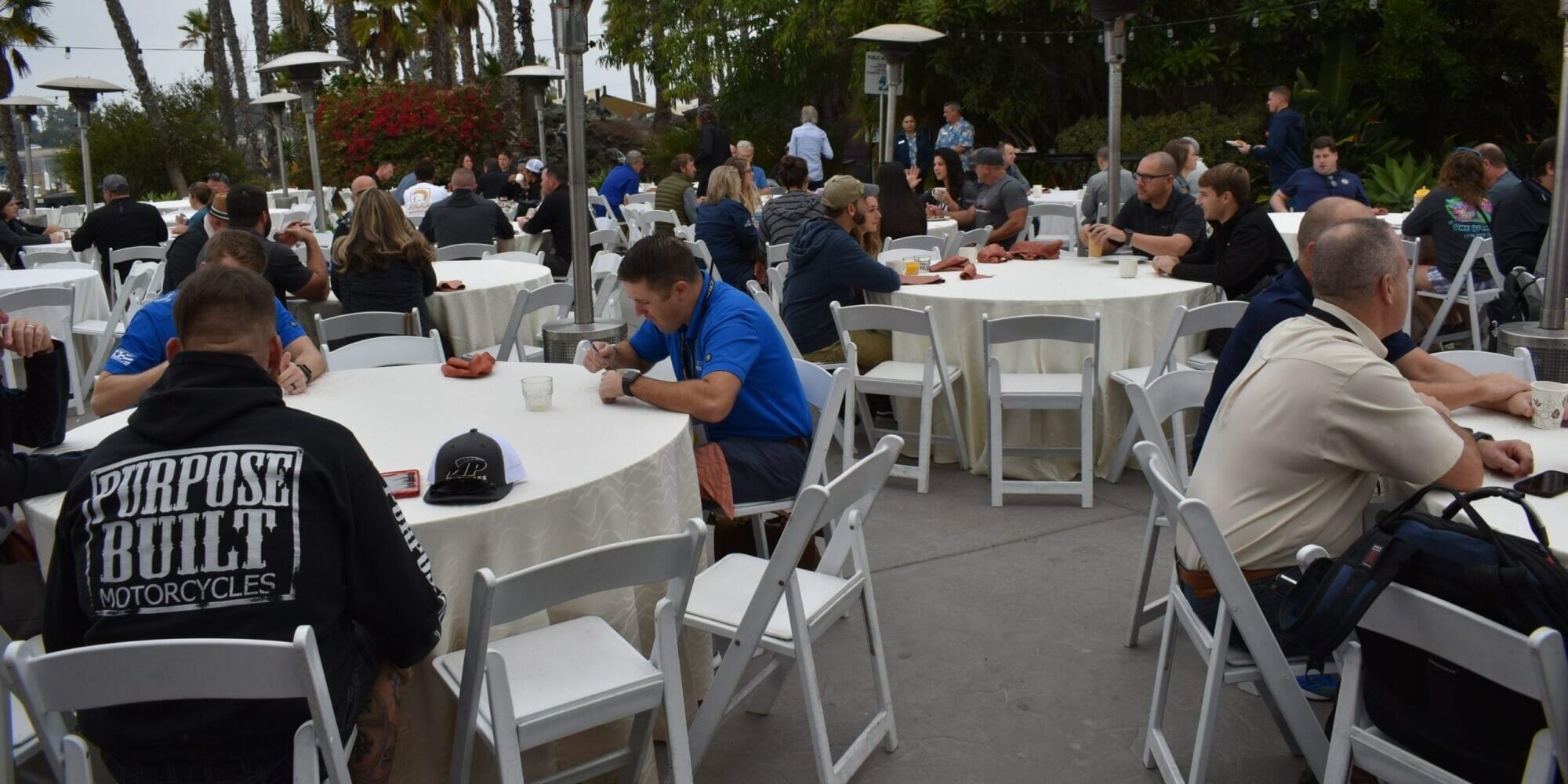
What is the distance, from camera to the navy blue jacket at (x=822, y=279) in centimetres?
615

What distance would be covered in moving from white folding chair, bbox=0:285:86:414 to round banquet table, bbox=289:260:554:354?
56.1 inches

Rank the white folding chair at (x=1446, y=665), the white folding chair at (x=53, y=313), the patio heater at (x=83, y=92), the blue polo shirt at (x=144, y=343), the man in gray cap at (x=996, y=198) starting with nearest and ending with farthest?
the white folding chair at (x=1446, y=665), the blue polo shirt at (x=144, y=343), the white folding chair at (x=53, y=313), the man in gray cap at (x=996, y=198), the patio heater at (x=83, y=92)

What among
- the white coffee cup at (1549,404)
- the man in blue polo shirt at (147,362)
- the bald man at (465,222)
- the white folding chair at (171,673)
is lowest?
the white folding chair at (171,673)

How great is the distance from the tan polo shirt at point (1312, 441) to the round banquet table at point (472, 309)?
15.3ft

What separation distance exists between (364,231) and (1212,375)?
167 inches

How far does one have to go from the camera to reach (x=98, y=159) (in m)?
23.3

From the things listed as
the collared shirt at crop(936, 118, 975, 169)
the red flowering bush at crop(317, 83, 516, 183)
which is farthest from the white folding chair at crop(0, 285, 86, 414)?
the red flowering bush at crop(317, 83, 516, 183)

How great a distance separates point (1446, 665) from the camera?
Answer: 230cm

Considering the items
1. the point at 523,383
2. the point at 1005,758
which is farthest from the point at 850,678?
the point at 523,383

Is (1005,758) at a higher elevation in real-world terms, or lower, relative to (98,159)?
lower

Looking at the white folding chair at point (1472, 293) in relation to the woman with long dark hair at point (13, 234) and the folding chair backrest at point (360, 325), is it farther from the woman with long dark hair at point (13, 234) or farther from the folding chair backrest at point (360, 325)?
the woman with long dark hair at point (13, 234)

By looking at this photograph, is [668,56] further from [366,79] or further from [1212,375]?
[1212,375]

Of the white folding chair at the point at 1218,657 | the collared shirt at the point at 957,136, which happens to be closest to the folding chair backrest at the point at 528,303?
the white folding chair at the point at 1218,657

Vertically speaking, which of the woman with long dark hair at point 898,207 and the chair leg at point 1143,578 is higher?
the woman with long dark hair at point 898,207
